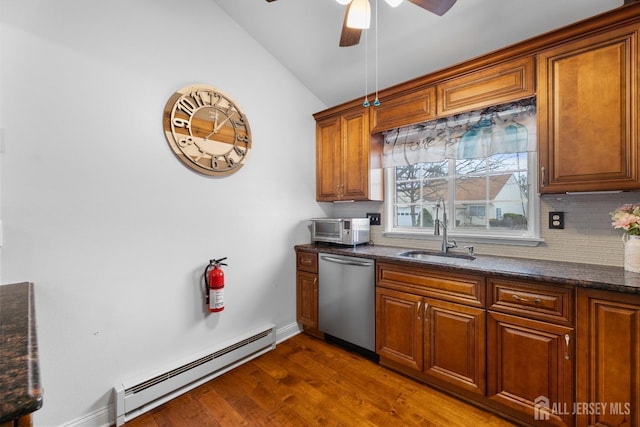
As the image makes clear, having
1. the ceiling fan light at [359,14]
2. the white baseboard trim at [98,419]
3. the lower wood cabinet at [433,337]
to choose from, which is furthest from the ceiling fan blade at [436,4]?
the white baseboard trim at [98,419]

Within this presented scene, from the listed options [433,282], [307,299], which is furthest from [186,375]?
[433,282]

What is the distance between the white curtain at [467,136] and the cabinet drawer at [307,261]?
1.17 m

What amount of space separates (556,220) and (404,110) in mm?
1406

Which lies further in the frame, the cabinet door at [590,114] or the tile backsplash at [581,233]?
the tile backsplash at [581,233]

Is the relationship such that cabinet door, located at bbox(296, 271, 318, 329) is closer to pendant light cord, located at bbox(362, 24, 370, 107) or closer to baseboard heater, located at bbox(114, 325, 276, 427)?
baseboard heater, located at bbox(114, 325, 276, 427)

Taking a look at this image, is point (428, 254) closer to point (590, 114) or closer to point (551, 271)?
point (551, 271)

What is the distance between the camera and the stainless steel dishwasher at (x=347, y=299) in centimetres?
227

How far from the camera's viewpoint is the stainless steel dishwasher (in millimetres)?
2271

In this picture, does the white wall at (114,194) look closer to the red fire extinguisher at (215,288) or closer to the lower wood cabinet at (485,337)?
the red fire extinguisher at (215,288)

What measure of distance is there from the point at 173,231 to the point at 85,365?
934mm

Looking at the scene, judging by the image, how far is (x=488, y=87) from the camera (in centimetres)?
193

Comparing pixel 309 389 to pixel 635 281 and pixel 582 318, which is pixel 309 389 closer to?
pixel 582 318

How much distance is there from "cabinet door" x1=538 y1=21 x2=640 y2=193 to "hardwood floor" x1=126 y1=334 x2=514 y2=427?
158cm

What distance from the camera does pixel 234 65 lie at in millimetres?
2377
